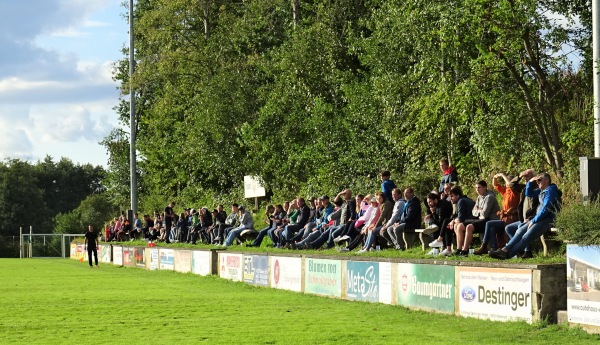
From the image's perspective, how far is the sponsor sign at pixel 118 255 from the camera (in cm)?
5347

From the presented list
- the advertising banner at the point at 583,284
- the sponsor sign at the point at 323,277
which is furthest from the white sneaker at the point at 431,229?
the advertising banner at the point at 583,284

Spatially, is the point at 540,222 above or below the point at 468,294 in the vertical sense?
above

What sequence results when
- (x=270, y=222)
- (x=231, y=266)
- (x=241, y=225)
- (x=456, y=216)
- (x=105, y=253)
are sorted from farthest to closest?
(x=105, y=253), (x=241, y=225), (x=270, y=222), (x=231, y=266), (x=456, y=216)

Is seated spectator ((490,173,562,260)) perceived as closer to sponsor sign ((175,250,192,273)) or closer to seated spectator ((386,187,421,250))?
seated spectator ((386,187,421,250))

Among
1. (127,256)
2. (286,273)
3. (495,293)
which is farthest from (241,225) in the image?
(495,293)

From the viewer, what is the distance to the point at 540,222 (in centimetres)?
1809

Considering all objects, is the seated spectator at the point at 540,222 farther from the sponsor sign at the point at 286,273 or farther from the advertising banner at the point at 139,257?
the advertising banner at the point at 139,257

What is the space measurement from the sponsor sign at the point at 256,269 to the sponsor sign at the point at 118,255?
22.8 meters

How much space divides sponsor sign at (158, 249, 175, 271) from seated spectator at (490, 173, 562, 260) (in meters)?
24.8

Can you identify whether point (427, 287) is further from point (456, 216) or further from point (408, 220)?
point (408, 220)

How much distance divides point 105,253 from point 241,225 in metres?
23.2

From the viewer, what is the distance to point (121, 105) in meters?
81.4

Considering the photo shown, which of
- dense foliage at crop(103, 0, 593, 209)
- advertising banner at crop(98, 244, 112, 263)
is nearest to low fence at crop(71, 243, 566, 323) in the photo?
dense foliage at crop(103, 0, 593, 209)

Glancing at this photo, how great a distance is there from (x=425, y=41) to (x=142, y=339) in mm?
17172
